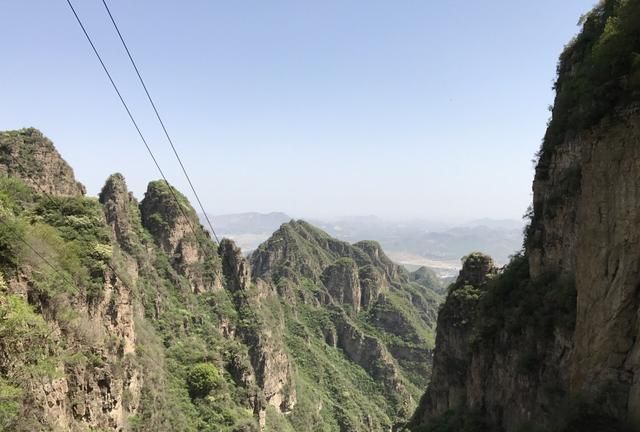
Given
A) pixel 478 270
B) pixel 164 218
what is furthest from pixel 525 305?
pixel 164 218

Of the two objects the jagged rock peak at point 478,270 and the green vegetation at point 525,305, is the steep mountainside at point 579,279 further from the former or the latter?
the jagged rock peak at point 478,270

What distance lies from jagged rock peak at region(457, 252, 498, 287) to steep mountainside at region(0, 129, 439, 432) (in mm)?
21323

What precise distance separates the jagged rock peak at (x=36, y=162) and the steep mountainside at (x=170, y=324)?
0.13m

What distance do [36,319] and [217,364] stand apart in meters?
28.0

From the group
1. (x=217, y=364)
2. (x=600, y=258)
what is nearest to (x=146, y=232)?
(x=217, y=364)

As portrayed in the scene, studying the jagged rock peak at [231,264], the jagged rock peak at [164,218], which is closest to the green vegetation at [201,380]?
the jagged rock peak at [164,218]

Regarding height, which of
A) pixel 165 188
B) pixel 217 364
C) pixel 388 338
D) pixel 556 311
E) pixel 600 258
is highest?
pixel 165 188

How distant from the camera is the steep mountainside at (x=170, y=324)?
17094 mm

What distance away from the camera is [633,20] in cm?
1253

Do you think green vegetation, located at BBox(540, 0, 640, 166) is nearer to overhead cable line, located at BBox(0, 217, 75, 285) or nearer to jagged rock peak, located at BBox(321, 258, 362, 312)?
overhead cable line, located at BBox(0, 217, 75, 285)

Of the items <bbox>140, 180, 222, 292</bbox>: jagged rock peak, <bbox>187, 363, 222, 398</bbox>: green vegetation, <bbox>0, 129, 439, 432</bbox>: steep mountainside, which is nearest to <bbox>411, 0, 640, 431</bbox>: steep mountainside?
<bbox>0, 129, 439, 432</bbox>: steep mountainside

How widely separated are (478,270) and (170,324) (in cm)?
2912

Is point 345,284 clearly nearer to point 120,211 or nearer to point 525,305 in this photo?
point 120,211

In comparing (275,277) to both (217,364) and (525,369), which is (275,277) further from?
(525,369)
